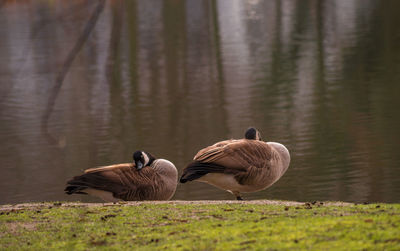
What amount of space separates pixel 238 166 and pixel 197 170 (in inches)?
29.2

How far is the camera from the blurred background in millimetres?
14133

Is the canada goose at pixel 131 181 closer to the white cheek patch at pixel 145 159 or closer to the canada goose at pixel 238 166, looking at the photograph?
the white cheek patch at pixel 145 159

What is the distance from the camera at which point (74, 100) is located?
29.0 metres

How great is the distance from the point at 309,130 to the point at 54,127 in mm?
8425

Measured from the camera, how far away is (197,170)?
11.0 m

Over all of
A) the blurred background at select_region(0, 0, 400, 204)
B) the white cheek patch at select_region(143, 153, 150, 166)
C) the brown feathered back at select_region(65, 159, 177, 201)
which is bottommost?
the blurred background at select_region(0, 0, 400, 204)

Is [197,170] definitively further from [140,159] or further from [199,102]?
Result: [199,102]

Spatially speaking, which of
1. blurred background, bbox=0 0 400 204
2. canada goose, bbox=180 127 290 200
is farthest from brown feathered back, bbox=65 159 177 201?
blurred background, bbox=0 0 400 204

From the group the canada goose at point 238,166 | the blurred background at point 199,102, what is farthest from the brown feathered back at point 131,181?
the blurred background at point 199,102

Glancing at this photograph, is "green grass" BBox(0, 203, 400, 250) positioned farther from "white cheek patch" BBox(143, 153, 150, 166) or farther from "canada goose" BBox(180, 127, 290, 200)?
"white cheek patch" BBox(143, 153, 150, 166)

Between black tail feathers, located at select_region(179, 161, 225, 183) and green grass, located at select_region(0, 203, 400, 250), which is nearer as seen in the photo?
green grass, located at select_region(0, 203, 400, 250)

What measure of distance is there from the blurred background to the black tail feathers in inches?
61.6

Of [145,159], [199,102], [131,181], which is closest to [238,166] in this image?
[145,159]

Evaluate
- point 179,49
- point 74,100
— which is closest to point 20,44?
point 179,49
